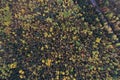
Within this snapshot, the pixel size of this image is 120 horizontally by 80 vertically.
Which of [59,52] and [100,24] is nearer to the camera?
[59,52]

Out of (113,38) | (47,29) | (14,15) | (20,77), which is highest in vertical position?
(14,15)

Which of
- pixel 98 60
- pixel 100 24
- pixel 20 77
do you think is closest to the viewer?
pixel 20 77

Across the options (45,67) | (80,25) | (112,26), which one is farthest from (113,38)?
(45,67)

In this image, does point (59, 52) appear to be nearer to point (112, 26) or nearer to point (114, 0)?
point (112, 26)

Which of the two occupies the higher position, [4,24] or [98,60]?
[4,24]

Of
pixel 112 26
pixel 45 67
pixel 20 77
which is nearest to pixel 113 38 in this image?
pixel 112 26

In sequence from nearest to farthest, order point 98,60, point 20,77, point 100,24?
point 20,77
point 98,60
point 100,24
